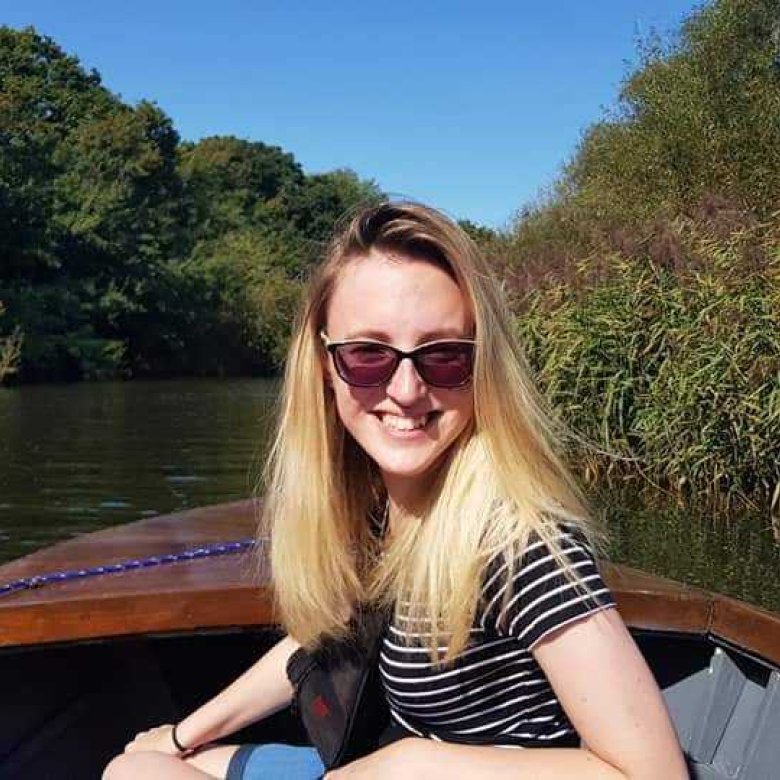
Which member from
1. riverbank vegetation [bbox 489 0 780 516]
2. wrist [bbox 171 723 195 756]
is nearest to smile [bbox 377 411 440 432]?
wrist [bbox 171 723 195 756]

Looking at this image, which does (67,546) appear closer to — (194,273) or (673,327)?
(673,327)

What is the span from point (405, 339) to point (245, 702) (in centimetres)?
69

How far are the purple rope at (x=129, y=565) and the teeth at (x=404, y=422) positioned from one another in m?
0.99

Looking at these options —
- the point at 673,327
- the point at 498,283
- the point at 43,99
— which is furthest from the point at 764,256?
the point at 43,99

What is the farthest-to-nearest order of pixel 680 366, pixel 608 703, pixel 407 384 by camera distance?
pixel 680 366 < pixel 407 384 < pixel 608 703

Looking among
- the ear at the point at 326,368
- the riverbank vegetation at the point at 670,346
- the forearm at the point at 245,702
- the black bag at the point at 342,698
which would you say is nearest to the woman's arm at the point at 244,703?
the forearm at the point at 245,702

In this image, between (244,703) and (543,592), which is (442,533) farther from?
(244,703)

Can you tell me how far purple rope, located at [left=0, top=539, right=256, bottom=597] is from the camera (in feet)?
7.67

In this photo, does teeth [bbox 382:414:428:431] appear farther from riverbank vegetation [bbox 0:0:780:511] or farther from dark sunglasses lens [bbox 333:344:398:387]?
riverbank vegetation [bbox 0:0:780:511]

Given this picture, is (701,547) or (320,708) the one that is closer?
(320,708)

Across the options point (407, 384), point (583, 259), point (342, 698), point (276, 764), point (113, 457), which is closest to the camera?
point (407, 384)

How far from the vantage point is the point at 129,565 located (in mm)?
2508

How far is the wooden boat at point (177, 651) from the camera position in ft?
7.30

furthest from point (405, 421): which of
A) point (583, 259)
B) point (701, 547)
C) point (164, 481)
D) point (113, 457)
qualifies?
point (113, 457)
